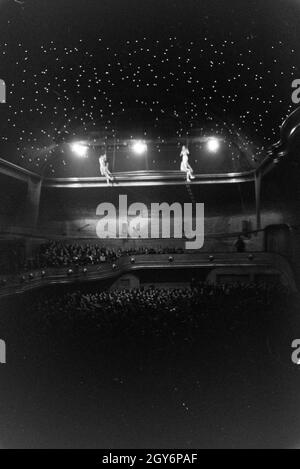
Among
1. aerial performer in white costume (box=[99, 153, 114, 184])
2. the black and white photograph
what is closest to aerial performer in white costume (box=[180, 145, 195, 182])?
the black and white photograph

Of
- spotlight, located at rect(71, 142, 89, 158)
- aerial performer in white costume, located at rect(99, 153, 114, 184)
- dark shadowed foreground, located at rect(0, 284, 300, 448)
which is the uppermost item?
spotlight, located at rect(71, 142, 89, 158)

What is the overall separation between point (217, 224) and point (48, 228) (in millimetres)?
451

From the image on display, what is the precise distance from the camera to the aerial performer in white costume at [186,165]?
1007 millimetres

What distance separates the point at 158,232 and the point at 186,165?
0.19 metres

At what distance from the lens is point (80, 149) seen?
1024 mm

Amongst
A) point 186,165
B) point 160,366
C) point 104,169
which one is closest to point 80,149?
point 104,169

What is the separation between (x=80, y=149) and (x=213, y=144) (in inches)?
13.9

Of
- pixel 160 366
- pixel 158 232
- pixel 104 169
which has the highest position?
pixel 104 169

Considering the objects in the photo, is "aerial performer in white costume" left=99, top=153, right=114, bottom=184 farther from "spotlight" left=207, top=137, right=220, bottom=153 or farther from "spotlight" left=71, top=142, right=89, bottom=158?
"spotlight" left=207, top=137, right=220, bottom=153

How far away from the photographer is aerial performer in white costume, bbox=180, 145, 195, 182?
1.01 m

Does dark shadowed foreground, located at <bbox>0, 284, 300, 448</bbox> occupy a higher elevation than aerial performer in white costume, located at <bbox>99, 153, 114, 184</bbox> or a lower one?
lower

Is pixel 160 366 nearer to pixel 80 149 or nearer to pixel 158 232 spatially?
pixel 158 232

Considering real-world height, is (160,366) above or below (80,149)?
below

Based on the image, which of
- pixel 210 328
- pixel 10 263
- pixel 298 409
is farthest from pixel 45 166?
pixel 298 409
